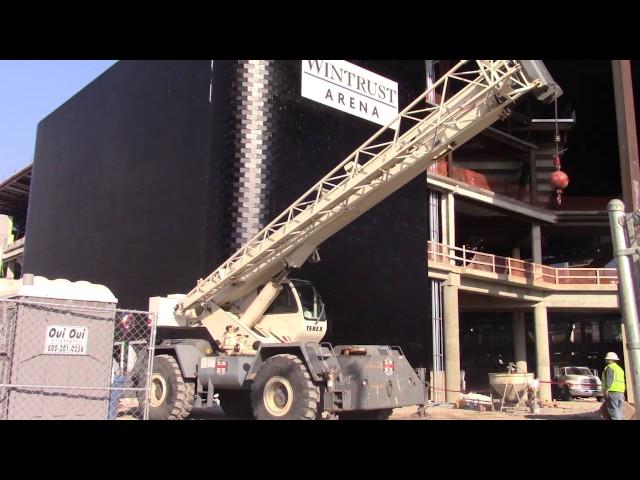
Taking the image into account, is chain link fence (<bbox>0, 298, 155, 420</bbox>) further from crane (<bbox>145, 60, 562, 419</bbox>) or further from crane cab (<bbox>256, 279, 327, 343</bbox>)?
crane cab (<bbox>256, 279, 327, 343</bbox>)

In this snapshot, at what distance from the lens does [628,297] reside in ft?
12.6

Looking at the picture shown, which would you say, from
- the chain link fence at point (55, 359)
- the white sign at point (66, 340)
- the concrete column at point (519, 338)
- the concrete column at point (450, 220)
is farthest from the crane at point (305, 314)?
the concrete column at point (519, 338)

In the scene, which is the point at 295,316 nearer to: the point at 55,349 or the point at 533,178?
the point at 55,349

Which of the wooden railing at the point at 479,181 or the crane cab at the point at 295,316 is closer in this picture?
the crane cab at the point at 295,316

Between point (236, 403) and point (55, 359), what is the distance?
7.90 m

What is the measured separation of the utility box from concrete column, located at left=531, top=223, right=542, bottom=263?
123ft

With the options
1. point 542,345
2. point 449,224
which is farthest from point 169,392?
point 542,345

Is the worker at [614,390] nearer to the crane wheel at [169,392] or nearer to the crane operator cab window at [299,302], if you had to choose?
the crane operator cab window at [299,302]

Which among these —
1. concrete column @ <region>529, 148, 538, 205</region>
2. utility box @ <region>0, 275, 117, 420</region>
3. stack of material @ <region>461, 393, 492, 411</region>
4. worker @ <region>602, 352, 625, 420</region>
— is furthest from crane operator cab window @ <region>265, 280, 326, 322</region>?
concrete column @ <region>529, 148, 538, 205</region>

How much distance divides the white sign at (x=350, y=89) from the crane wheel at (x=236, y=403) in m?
10.6

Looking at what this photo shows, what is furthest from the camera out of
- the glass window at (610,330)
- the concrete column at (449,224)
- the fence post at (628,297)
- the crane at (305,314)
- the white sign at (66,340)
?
the glass window at (610,330)

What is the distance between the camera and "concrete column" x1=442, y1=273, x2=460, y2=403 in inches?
1138

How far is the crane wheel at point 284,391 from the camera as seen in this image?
1154cm
